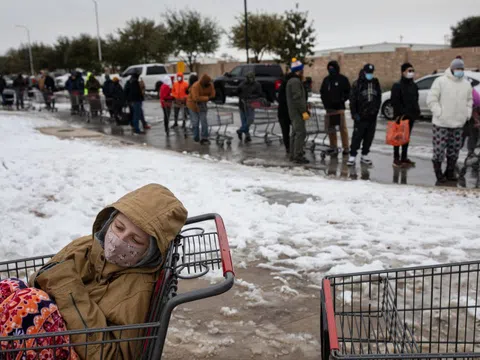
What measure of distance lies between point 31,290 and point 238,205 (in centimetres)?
441

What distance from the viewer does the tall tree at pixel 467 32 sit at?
4474cm

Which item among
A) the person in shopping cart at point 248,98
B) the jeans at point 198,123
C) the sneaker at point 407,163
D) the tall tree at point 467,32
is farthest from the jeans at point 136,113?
the tall tree at point 467,32

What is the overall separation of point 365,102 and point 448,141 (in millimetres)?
1690

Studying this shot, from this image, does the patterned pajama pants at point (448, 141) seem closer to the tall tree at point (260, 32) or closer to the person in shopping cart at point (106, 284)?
the person in shopping cart at point (106, 284)

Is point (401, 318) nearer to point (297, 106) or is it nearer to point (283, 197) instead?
point (283, 197)

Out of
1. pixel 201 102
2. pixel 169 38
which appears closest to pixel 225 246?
pixel 201 102

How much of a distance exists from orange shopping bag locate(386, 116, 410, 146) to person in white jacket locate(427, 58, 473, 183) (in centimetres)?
109

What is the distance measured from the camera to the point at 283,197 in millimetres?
7285

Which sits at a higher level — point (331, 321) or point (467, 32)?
point (467, 32)

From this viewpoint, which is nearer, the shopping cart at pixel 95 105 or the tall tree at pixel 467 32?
the shopping cart at pixel 95 105

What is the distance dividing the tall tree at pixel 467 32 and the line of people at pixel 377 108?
38.8 m

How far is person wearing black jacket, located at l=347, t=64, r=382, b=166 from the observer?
948cm

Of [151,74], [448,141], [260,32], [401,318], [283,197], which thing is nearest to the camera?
[401,318]

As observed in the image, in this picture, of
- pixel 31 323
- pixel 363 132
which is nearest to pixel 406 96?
pixel 363 132
